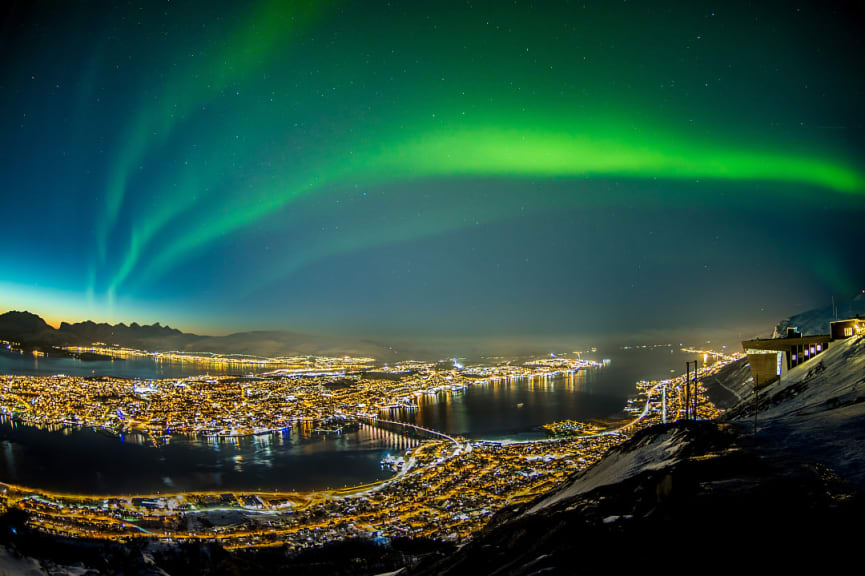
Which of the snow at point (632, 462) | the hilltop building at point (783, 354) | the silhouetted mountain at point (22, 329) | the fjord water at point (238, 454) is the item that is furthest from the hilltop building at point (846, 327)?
the silhouetted mountain at point (22, 329)

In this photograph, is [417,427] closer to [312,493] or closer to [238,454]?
[238,454]

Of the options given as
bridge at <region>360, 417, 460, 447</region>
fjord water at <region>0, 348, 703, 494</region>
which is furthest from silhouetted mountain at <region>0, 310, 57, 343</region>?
bridge at <region>360, 417, 460, 447</region>

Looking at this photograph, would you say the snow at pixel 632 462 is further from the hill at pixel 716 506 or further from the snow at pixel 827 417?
the snow at pixel 827 417

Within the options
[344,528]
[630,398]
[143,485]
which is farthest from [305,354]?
[344,528]

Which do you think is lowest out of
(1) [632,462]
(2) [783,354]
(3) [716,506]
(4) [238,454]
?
(4) [238,454]

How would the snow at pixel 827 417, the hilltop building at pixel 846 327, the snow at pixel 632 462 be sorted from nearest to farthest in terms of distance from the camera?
the snow at pixel 827 417 → the snow at pixel 632 462 → the hilltop building at pixel 846 327

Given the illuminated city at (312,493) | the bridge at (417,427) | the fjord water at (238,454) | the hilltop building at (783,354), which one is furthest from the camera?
the bridge at (417,427)

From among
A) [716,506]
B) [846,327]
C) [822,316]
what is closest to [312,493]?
[716,506]

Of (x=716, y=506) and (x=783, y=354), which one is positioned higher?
(x=783, y=354)
